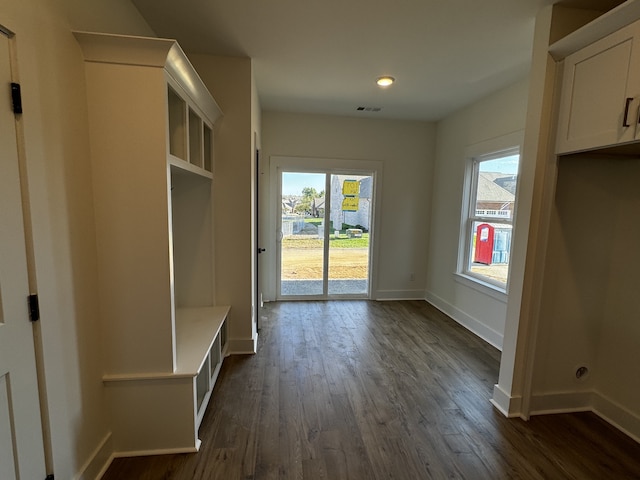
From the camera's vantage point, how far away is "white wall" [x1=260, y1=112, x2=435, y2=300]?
4.20 m

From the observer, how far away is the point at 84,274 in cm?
150

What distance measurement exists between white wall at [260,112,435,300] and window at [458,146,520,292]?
837mm

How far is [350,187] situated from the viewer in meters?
4.48

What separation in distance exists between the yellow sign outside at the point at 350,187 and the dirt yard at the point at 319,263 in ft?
2.79

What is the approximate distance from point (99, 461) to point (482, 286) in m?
3.57

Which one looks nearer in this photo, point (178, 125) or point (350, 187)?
point (178, 125)

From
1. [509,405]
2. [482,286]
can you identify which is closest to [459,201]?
[482,286]

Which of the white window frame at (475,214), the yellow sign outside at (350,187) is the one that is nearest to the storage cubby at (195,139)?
the yellow sign outside at (350,187)

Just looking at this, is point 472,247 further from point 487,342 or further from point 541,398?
point 541,398

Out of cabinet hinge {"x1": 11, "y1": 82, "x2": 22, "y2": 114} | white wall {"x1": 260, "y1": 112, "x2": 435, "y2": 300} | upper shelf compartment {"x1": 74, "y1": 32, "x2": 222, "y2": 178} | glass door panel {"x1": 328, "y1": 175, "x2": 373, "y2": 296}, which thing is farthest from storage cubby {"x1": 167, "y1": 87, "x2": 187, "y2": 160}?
glass door panel {"x1": 328, "y1": 175, "x2": 373, "y2": 296}

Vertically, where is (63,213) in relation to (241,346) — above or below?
above

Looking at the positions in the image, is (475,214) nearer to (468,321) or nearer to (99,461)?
(468,321)

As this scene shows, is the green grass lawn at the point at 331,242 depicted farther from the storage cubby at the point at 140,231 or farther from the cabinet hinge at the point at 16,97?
the cabinet hinge at the point at 16,97

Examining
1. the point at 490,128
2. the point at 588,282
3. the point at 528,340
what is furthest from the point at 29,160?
the point at 490,128
